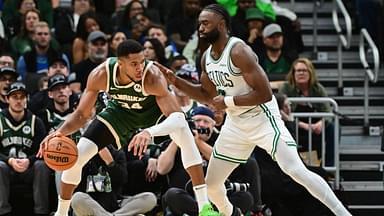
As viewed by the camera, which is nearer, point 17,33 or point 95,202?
point 95,202

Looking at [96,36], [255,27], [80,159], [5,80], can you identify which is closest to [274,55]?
[255,27]

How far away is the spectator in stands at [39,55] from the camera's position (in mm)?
12281

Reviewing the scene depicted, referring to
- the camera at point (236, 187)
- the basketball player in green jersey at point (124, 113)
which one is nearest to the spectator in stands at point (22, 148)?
the basketball player in green jersey at point (124, 113)

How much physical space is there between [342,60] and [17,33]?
4.30 metres

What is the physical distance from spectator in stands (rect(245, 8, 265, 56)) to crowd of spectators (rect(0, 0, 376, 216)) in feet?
0.04

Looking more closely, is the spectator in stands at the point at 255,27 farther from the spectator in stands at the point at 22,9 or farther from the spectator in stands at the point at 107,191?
the spectator in stands at the point at 107,191

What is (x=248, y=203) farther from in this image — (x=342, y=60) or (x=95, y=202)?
(x=342, y=60)

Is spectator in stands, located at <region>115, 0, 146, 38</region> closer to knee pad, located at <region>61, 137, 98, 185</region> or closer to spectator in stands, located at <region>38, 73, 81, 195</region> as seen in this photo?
spectator in stands, located at <region>38, 73, 81, 195</region>

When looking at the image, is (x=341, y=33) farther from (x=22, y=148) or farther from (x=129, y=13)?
(x=22, y=148)

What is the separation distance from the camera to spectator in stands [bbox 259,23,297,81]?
1249cm

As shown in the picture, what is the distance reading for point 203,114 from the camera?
10.1 metres

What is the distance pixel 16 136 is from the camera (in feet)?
34.2

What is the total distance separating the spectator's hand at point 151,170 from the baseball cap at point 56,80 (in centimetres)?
134

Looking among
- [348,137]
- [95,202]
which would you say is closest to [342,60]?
[348,137]
